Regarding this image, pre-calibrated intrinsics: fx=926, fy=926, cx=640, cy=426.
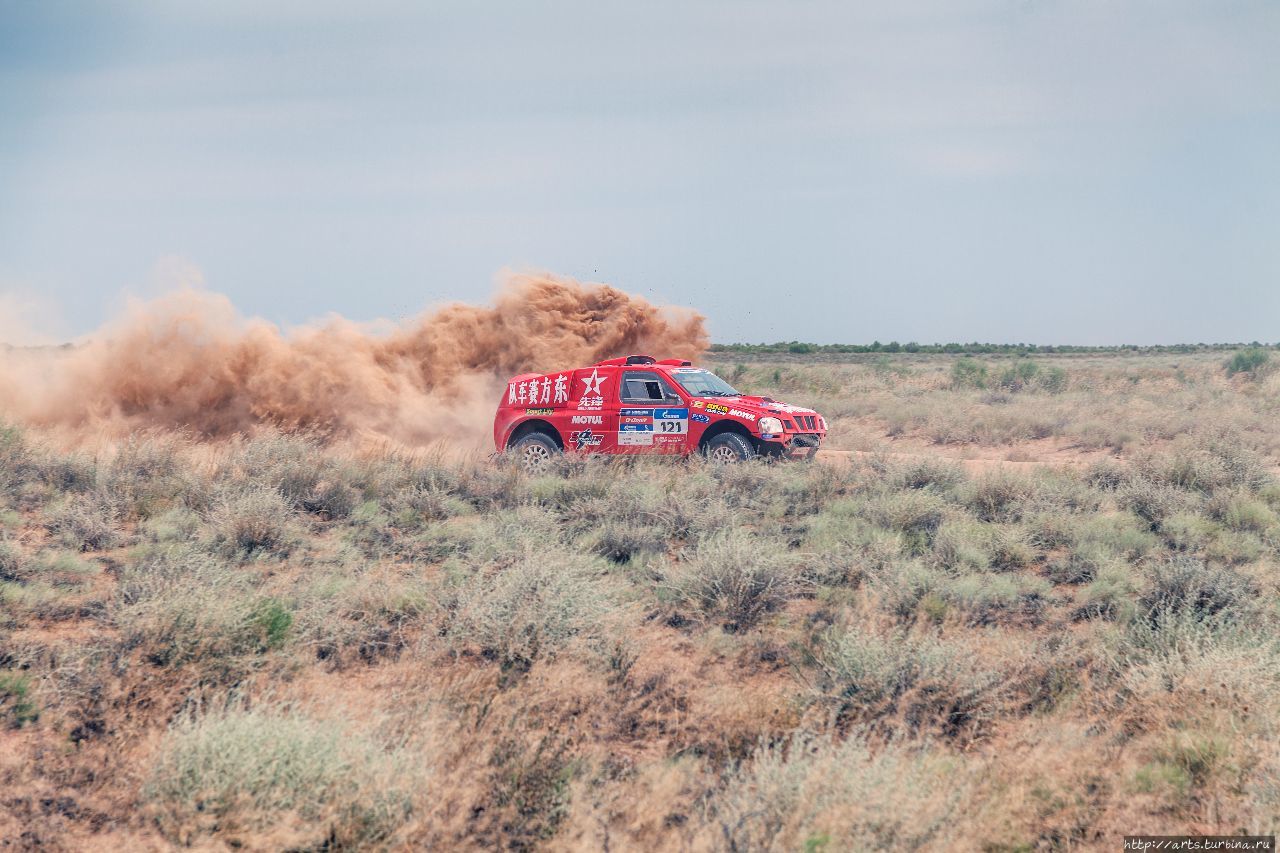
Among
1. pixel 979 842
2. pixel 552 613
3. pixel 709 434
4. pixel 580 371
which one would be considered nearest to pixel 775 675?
pixel 552 613

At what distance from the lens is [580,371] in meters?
13.9

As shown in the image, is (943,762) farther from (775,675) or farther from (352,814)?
(352,814)

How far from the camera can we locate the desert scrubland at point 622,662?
411 centimetres

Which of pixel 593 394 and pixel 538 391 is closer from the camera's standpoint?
pixel 593 394

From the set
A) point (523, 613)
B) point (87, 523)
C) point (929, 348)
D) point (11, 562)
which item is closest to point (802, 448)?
point (523, 613)

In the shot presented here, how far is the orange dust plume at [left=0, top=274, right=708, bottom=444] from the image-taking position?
62.6 feet

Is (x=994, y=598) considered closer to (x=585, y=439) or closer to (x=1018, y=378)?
(x=585, y=439)

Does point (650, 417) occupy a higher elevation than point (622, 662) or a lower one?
higher

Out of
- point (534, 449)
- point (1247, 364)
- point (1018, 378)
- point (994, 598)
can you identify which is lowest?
point (994, 598)

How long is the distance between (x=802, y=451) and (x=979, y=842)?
9393 mm

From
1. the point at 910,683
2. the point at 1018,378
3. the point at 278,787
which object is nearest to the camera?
the point at 278,787

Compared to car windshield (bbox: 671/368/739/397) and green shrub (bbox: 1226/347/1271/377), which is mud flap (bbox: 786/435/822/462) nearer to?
car windshield (bbox: 671/368/739/397)

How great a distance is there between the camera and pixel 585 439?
44.4ft

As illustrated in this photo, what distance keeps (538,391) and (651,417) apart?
6.47 ft
